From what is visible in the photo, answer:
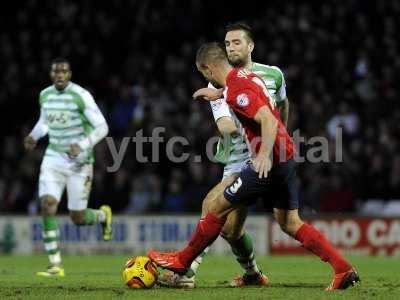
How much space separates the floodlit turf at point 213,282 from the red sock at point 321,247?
227mm

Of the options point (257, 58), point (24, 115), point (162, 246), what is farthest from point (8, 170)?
point (257, 58)

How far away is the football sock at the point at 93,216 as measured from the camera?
13477 mm

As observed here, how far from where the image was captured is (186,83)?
828 inches

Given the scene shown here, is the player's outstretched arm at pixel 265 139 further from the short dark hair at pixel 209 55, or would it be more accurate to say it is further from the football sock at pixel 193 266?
the football sock at pixel 193 266

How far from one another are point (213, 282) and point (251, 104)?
259 cm

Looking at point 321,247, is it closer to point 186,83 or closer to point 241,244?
point 241,244

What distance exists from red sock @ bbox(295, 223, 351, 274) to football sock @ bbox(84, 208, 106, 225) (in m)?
5.05

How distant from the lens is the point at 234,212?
9531mm

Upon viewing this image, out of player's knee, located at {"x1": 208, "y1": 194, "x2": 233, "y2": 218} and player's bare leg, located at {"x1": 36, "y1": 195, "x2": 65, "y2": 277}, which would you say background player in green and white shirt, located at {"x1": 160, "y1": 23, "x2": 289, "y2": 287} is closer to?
player's knee, located at {"x1": 208, "y1": 194, "x2": 233, "y2": 218}

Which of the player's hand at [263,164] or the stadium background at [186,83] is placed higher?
the stadium background at [186,83]

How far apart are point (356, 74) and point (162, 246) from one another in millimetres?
5077

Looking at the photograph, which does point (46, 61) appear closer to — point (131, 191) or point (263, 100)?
point (131, 191)

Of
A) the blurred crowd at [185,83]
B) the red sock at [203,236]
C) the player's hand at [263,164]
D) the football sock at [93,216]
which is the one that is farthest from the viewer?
the blurred crowd at [185,83]

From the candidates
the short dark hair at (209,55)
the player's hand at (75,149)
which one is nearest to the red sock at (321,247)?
the short dark hair at (209,55)
